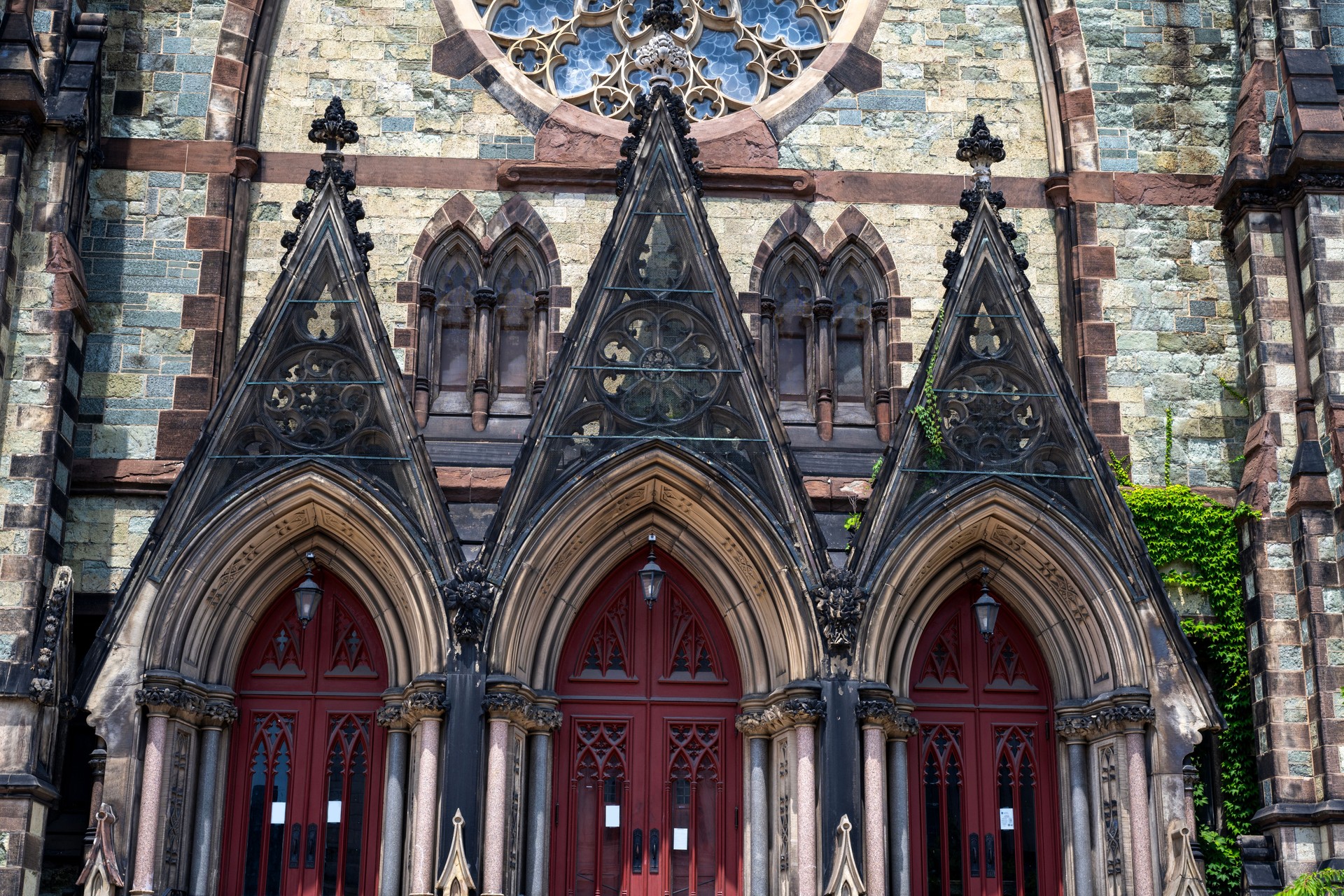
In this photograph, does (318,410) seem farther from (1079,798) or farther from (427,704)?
(1079,798)

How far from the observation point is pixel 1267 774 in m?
15.2

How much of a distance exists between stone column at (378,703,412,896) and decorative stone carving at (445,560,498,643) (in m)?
0.93

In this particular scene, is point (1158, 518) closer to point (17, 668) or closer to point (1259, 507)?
point (1259, 507)

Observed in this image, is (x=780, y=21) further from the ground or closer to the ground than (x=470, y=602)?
further from the ground

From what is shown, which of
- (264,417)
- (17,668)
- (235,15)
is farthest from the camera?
(235,15)

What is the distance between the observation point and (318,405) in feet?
50.5

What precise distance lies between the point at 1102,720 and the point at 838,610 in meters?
2.48

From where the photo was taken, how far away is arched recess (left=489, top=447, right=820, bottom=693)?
15.1 meters

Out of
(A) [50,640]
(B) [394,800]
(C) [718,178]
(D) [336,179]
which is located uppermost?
(C) [718,178]

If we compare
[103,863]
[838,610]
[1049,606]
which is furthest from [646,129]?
[103,863]

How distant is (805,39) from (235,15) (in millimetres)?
5743

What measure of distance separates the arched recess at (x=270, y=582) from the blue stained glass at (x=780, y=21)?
681cm

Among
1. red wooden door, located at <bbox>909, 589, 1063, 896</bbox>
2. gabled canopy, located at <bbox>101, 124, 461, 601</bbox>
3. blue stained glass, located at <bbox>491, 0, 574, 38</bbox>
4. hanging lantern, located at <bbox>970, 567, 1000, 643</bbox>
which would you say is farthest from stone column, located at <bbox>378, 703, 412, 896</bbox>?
blue stained glass, located at <bbox>491, 0, 574, 38</bbox>

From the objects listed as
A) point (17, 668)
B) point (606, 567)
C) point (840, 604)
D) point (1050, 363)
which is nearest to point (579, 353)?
point (606, 567)
